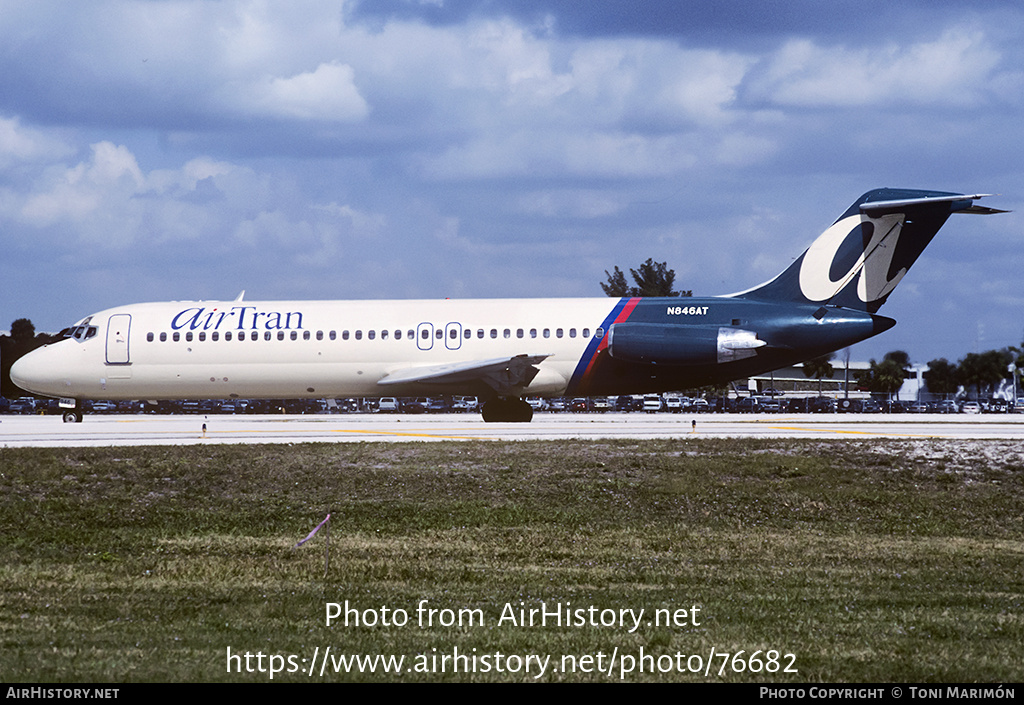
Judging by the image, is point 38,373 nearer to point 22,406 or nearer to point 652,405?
point 22,406

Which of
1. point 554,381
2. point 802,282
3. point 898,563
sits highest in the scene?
point 802,282

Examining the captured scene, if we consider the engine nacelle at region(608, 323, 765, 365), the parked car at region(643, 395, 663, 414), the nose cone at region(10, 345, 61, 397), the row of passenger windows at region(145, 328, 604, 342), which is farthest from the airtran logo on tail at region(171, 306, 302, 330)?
the parked car at region(643, 395, 663, 414)

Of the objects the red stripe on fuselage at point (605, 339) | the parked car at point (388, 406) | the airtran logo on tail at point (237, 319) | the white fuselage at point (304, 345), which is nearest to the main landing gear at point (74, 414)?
the white fuselage at point (304, 345)

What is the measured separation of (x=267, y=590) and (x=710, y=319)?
26.1 m

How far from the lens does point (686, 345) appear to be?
35312mm

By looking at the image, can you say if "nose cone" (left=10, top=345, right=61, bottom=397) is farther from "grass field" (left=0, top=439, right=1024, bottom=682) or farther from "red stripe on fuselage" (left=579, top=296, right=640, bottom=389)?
"red stripe on fuselage" (left=579, top=296, right=640, bottom=389)

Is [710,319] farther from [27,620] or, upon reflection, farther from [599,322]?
[27,620]

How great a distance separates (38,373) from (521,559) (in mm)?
30448

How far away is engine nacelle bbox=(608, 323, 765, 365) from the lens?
35312mm

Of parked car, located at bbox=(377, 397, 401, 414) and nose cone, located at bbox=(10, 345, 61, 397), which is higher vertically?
nose cone, located at bbox=(10, 345, 61, 397)

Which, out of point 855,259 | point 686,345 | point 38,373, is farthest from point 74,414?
point 855,259

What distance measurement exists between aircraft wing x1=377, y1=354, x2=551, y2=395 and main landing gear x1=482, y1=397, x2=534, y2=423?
1747mm

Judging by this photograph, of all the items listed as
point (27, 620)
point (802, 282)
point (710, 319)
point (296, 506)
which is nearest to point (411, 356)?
point (710, 319)
